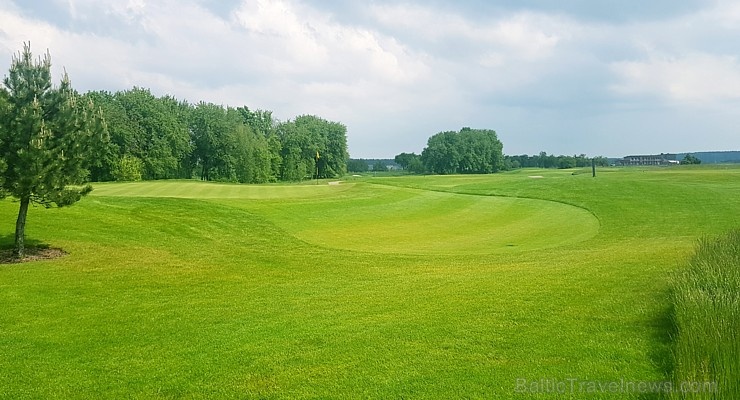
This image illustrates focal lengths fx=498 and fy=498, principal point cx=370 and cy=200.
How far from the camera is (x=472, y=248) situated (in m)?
19.3

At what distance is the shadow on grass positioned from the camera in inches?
567

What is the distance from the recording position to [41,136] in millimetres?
13797

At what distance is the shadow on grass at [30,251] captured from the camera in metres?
14.4

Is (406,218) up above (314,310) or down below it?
below

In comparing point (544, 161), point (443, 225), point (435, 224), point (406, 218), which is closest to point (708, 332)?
point (443, 225)

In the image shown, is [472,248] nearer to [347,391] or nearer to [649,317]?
[649,317]

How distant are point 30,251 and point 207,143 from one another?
74.3 meters

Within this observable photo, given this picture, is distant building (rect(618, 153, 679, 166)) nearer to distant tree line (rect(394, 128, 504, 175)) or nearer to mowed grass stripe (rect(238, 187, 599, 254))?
distant tree line (rect(394, 128, 504, 175))

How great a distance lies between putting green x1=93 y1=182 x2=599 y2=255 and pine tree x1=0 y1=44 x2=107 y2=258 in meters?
8.74

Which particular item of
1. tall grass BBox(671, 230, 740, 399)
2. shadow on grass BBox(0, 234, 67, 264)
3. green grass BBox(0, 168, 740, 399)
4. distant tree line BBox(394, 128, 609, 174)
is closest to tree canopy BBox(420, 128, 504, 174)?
distant tree line BBox(394, 128, 609, 174)

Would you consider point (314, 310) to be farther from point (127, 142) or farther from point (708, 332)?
point (127, 142)

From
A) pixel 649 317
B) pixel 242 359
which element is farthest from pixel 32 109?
pixel 649 317

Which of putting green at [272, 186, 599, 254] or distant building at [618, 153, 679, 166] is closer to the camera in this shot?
putting green at [272, 186, 599, 254]

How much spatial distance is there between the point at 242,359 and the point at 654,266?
30.8ft
